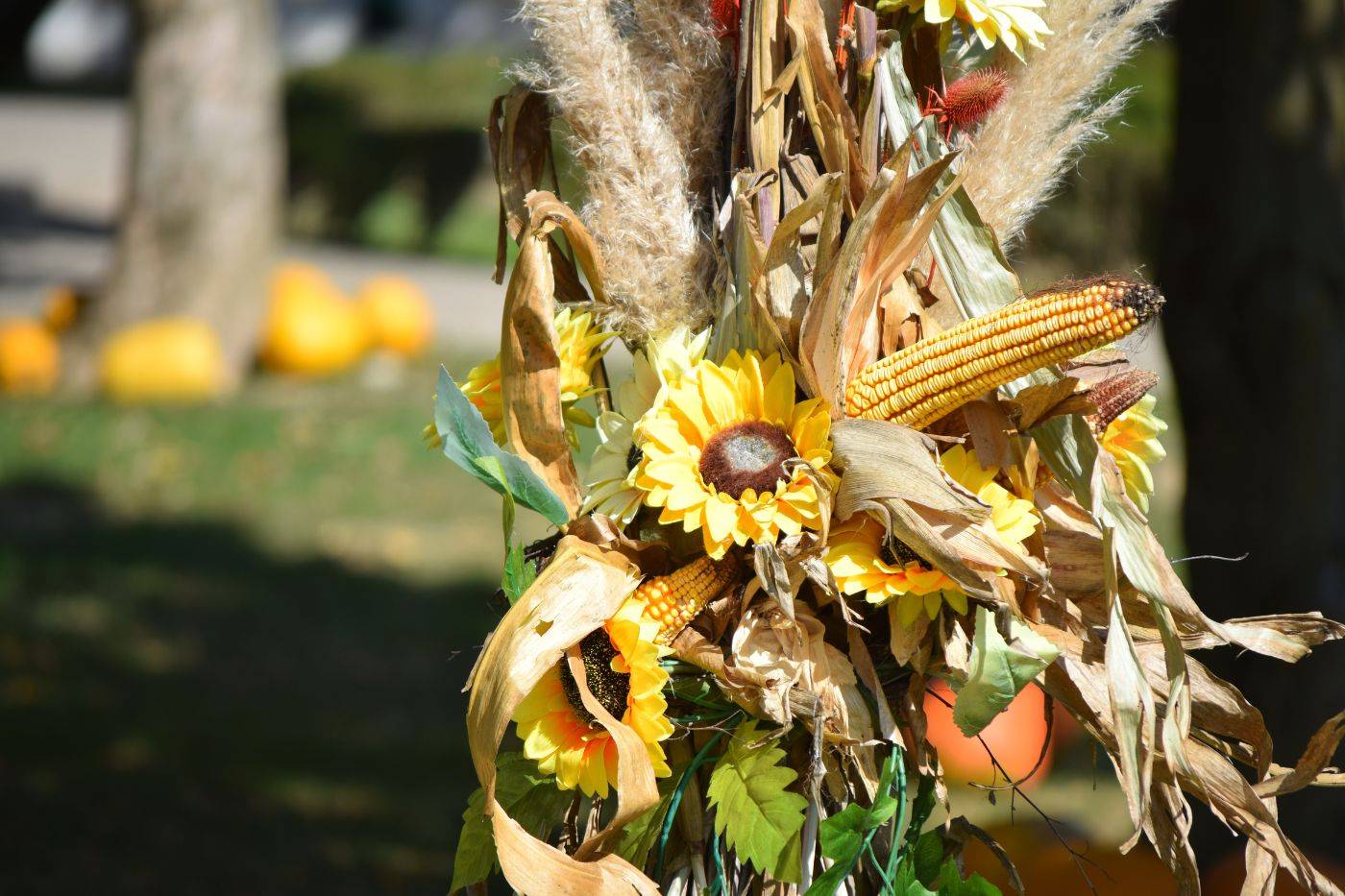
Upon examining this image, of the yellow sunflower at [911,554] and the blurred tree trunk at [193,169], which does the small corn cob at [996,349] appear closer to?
the yellow sunflower at [911,554]

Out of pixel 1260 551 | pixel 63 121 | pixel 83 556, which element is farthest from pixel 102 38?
pixel 1260 551

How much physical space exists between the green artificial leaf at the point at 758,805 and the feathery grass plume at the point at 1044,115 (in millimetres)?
563

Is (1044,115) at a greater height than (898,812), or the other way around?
(1044,115)

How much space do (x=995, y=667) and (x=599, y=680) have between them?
0.37 m

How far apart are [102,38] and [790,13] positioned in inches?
1051

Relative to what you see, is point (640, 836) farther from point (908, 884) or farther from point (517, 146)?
point (517, 146)

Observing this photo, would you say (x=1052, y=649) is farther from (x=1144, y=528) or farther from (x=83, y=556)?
(x=83, y=556)

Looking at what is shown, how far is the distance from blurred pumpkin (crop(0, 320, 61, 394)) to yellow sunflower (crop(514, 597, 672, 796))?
6.46 meters

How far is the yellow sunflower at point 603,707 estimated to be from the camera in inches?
46.7

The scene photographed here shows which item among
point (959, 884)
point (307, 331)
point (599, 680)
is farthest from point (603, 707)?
point (307, 331)

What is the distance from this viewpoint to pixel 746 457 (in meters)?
1.19

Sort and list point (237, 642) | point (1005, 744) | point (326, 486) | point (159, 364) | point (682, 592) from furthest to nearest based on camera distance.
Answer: point (159, 364) → point (326, 486) → point (237, 642) → point (1005, 744) → point (682, 592)

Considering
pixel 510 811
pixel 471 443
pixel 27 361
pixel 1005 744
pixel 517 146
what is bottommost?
pixel 27 361

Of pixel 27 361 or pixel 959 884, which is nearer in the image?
pixel 959 884
